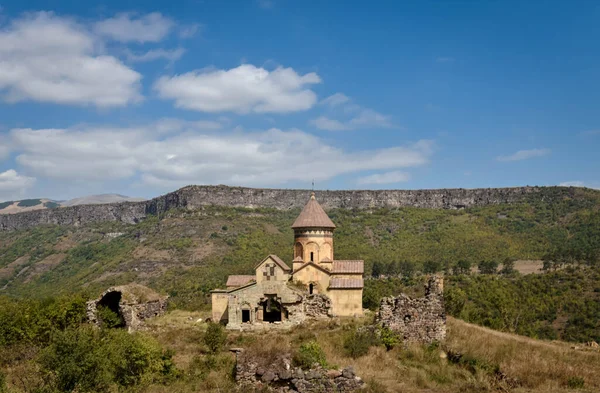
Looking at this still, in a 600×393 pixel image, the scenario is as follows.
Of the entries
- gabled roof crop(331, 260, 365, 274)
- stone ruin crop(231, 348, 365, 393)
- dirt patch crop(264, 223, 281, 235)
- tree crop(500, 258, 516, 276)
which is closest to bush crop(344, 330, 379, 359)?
stone ruin crop(231, 348, 365, 393)

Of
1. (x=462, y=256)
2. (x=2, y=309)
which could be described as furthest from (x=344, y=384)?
(x=462, y=256)

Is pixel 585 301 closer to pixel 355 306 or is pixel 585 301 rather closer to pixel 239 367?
pixel 355 306

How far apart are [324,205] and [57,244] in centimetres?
5257

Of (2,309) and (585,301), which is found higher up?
(2,309)

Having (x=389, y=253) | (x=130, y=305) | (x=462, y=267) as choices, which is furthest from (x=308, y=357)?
(x=389, y=253)

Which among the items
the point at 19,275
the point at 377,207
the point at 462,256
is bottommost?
the point at 19,275

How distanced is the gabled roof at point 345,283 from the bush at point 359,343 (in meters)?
7.72

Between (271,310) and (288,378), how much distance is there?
47.4 ft

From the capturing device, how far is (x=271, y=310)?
26406 mm

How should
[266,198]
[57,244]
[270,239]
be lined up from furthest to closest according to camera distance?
[57,244] → [266,198] → [270,239]

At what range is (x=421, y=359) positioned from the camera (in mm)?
15008

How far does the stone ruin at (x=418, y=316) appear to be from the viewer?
16.6 m

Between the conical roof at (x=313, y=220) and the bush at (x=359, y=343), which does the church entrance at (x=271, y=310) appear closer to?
the conical roof at (x=313, y=220)

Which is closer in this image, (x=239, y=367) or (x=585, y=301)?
(x=239, y=367)
